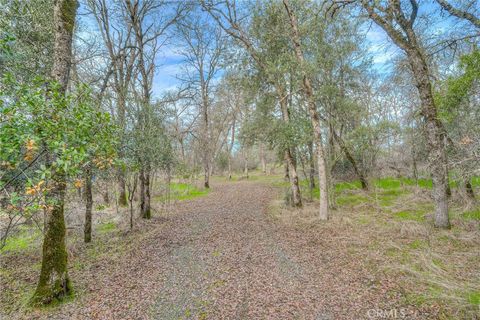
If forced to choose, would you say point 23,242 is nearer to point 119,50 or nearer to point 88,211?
point 88,211

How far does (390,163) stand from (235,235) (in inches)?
583

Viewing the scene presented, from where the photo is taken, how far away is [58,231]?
4.39 m

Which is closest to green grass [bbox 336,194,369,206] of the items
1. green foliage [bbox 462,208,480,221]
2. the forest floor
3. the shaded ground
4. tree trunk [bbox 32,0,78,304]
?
the forest floor

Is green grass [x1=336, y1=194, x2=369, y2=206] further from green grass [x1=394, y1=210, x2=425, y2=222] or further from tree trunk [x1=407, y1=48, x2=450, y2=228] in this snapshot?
tree trunk [x1=407, y1=48, x2=450, y2=228]

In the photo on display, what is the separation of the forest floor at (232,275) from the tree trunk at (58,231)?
315 mm

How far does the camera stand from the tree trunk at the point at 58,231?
417 cm

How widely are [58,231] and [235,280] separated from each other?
353 cm

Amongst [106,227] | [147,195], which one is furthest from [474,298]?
[106,227]

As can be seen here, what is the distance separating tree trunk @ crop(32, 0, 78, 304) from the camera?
4.17 meters

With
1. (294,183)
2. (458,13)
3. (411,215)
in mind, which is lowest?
(411,215)

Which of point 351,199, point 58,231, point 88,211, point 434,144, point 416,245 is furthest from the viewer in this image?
point 351,199

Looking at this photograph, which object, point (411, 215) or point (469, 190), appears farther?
point (469, 190)

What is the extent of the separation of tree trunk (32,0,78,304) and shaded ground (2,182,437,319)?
324 millimetres

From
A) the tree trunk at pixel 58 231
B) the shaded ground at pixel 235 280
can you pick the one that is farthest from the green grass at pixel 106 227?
the tree trunk at pixel 58 231
